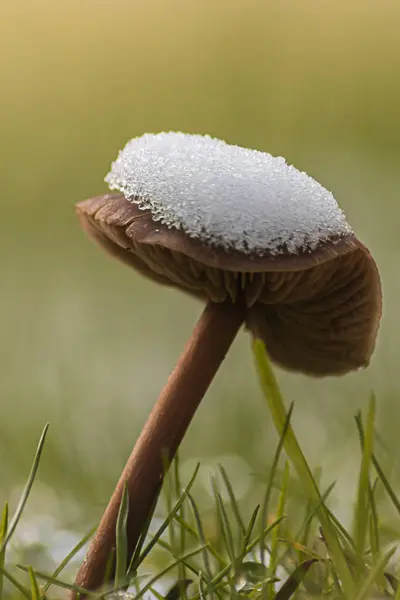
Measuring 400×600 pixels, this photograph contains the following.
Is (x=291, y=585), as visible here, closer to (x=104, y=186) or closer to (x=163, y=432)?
(x=163, y=432)

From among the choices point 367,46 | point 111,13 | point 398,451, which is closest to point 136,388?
point 398,451

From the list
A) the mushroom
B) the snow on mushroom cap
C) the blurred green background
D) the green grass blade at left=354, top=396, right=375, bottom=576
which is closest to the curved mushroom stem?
the mushroom

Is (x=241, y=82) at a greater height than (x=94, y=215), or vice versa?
(x=241, y=82)

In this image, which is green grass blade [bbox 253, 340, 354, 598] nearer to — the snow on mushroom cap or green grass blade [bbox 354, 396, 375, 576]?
green grass blade [bbox 354, 396, 375, 576]

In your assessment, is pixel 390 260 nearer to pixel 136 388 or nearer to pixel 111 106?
pixel 136 388

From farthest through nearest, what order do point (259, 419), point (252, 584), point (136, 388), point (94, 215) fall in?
1. point (136, 388)
2. point (259, 419)
3. point (94, 215)
4. point (252, 584)

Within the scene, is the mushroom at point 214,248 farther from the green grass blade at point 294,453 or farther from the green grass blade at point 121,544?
the green grass blade at point 294,453
